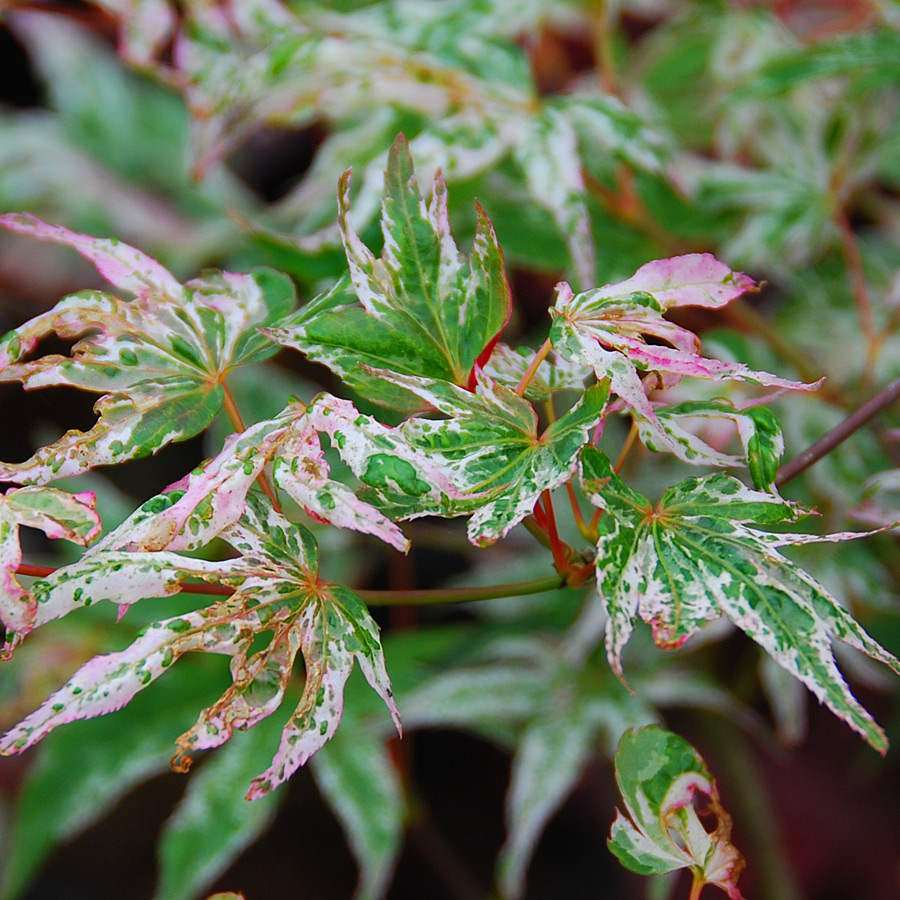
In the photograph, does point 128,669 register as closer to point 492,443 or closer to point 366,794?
point 492,443

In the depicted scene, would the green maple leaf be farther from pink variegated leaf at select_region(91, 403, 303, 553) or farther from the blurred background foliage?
the blurred background foliage

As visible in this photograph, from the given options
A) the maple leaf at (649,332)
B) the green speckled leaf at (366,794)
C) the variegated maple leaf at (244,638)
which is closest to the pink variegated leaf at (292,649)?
the variegated maple leaf at (244,638)

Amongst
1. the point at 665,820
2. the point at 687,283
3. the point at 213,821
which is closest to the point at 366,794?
the point at 213,821

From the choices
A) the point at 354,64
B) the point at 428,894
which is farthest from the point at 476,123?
the point at 428,894

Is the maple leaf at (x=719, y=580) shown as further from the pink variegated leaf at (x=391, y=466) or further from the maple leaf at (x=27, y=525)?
the maple leaf at (x=27, y=525)

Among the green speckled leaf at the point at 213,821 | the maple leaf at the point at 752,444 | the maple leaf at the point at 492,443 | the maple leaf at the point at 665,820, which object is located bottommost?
the green speckled leaf at the point at 213,821

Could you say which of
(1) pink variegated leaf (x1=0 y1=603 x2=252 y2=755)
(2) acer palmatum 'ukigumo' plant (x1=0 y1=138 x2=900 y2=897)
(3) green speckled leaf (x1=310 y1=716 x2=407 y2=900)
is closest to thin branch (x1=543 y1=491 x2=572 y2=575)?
(2) acer palmatum 'ukigumo' plant (x1=0 y1=138 x2=900 y2=897)

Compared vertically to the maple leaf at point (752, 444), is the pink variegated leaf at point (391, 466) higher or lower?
higher

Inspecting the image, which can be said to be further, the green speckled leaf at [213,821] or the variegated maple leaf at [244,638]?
the green speckled leaf at [213,821]

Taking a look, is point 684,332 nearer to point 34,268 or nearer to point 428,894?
point 428,894
